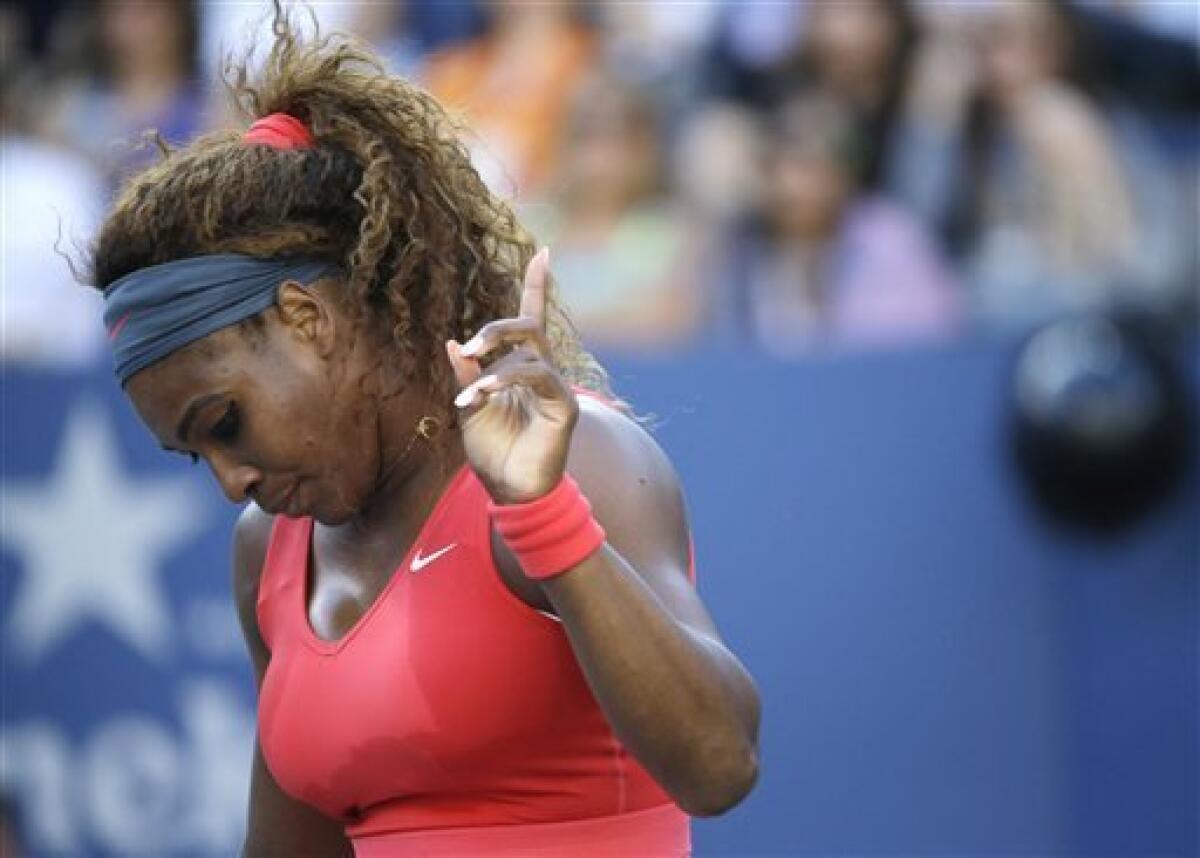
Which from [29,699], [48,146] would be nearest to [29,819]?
[29,699]

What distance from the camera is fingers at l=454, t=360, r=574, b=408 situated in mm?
2086

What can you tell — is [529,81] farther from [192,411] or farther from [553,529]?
[553,529]

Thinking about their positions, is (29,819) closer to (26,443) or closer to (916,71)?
(26,443)

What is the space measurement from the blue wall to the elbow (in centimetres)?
304

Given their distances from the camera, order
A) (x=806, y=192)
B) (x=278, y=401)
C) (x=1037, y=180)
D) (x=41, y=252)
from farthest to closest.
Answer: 1. (x=41, y=252)
2. (x=806, y=192)
3. (x=1037, y=180)
4. (x=278, y=401)

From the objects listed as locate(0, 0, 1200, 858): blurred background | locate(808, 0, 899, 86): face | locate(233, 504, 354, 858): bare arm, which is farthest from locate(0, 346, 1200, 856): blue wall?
locate(233, 504, 354, 858): bare arm

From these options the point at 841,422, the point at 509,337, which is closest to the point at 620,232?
the point at 841,422

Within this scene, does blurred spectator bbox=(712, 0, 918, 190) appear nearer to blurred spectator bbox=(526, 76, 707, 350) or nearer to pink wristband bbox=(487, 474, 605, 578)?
blurred spectator bbox=(526, 76, 707, 350)

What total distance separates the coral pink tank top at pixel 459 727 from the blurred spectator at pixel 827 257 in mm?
3145

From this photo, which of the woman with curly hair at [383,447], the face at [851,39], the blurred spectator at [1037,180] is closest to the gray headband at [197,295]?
the woman with curly hair at [383,447]

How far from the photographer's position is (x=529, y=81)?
627cm

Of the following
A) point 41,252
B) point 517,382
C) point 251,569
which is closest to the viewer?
point 517,382

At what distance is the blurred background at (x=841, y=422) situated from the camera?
16.7 feet

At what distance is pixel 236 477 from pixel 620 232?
3493mm
